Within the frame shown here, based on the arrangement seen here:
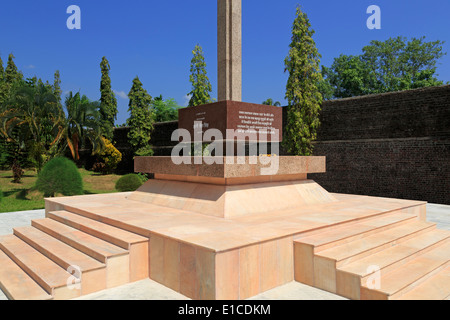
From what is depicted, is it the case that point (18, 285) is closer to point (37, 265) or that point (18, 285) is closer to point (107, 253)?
point (37, 265)

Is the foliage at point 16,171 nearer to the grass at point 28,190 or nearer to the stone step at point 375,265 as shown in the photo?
Answer: the grass at point 28,190

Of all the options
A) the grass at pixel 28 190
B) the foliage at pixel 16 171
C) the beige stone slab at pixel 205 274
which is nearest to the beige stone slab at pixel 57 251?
the beige stone slab at pixel 205 274

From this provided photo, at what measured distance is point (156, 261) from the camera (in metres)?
4.67

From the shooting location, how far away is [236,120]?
7.80m

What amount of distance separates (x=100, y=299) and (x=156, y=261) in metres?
0.84

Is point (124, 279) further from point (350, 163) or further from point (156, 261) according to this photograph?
point (350, 163)

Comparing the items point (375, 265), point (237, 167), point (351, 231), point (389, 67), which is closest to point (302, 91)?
point (237, 167)

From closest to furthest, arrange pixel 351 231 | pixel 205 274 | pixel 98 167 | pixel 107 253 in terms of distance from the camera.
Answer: pixel 205 274, pixel 107 253, pixel 351 231, pixel 98 167

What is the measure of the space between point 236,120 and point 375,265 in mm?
4491

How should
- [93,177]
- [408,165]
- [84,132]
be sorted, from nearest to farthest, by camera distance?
[408,165], [84,132], [93,177]

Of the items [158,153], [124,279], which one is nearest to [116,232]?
[124,279]

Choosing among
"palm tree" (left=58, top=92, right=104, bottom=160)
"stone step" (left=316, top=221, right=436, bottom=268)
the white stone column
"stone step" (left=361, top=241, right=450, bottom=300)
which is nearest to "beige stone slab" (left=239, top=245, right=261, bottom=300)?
"stone step" (left=316, top=221, right=436, bottom=268)

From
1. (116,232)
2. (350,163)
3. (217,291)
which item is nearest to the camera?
(217,291)

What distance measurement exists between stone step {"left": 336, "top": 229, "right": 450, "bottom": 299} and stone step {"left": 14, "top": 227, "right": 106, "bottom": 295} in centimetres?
310
